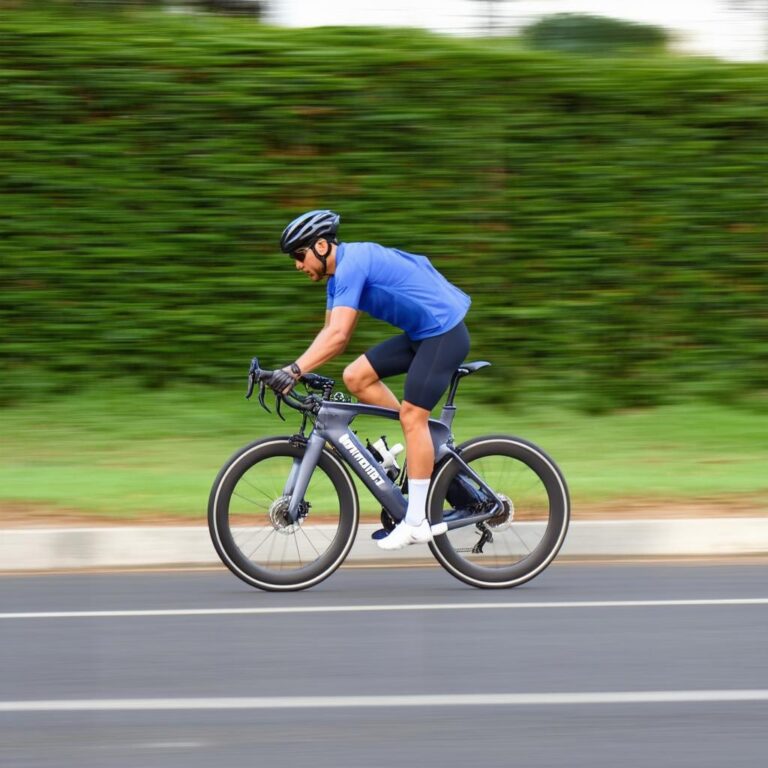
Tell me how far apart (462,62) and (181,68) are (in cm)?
233

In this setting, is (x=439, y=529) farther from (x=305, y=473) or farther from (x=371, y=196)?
(x=371, y=196)

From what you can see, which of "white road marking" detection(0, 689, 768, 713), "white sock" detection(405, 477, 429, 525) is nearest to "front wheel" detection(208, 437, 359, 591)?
"white sock" detection(405, 477, 429, 525)

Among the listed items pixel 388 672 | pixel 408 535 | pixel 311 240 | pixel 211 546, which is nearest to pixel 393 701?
pixel 388 672

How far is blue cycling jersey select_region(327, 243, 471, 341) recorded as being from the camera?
648cm

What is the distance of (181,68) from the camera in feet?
37.4

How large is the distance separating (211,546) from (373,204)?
4658 mm

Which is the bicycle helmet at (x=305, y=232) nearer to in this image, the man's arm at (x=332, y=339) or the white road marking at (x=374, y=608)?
the man's arm at (x=332, y=339)

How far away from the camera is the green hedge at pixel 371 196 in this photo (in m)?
11.4

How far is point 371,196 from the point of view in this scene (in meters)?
11.5

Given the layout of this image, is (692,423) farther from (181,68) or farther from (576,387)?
(181,68)

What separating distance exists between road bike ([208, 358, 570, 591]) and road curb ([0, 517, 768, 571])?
81 cm

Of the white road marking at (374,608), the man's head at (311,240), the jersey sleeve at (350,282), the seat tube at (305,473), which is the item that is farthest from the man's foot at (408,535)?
the man's head at (311,240)

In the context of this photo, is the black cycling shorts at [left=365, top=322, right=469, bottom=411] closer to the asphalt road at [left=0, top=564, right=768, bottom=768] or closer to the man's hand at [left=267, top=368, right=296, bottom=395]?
the man's hand at [left=267, top=368, right=296, bottom=395]

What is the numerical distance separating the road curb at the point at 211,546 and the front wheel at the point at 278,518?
80cm
